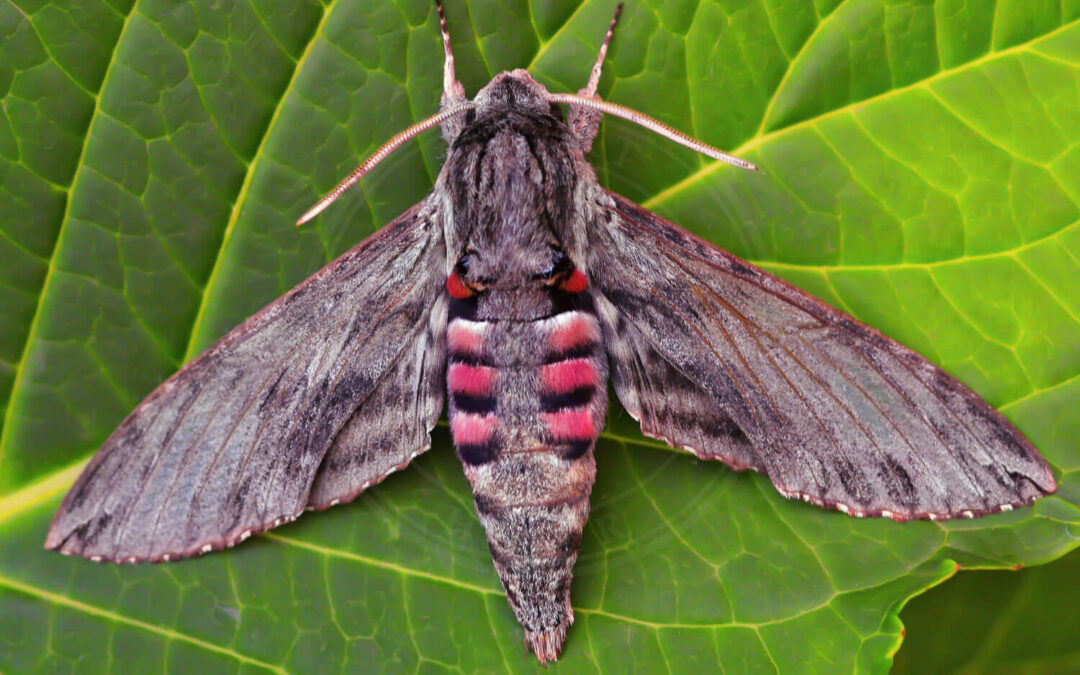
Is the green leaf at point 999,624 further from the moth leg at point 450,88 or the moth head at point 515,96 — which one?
the moth leg at point 450,88

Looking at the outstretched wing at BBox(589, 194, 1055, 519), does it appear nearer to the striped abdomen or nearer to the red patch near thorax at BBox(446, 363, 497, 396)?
the striped abdomen

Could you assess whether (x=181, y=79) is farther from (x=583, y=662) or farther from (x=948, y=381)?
(x=948, y=381)

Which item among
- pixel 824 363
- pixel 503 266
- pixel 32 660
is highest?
pixel 503 266

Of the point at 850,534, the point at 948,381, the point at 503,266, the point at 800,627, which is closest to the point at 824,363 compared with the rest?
the point at 948,381

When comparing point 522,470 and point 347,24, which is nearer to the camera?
point 522,470

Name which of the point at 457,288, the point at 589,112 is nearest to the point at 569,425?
the point at 457,288

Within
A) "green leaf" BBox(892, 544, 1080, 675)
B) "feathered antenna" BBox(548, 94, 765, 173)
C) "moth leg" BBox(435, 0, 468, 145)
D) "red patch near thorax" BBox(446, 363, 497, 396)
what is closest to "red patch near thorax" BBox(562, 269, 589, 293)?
"red patch near thorax" BBox(446, 363, 497, 396)
